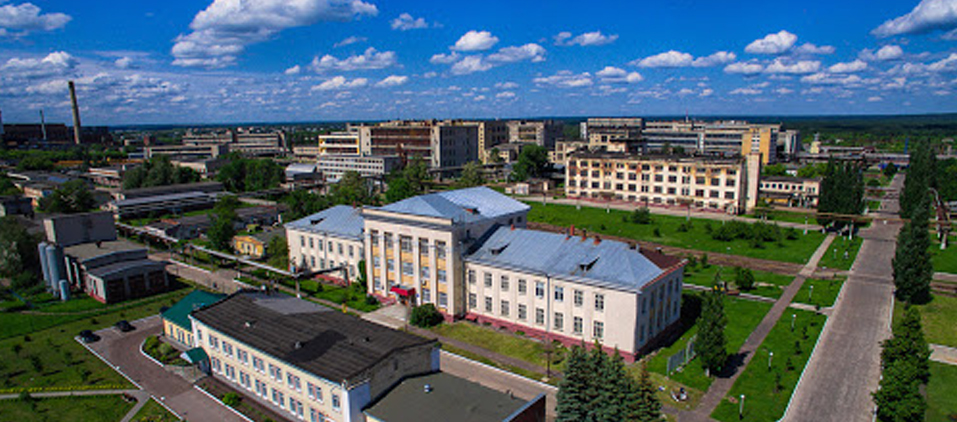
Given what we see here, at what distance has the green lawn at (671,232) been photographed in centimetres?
8001

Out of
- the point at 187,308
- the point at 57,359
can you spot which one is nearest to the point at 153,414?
the point at 187,308

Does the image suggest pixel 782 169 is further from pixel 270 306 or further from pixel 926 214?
pixel 270 306

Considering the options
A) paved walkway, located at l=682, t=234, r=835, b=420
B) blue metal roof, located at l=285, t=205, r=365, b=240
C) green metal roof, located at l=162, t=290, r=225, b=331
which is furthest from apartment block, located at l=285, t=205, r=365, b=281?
paved walkway, located at l=682, t=234, r=835, b=420

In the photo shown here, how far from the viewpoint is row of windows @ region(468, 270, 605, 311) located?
44894 millimetres

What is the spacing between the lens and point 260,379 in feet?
128

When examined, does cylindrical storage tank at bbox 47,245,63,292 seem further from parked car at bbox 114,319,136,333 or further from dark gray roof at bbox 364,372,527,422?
dark gray roof at bbox 364,372,527,422

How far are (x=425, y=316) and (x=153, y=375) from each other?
23.3 meters

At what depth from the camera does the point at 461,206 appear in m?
59.3

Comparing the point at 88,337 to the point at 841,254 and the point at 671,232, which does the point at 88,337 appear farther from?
the point at 841,254

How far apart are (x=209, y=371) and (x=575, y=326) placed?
3089cm

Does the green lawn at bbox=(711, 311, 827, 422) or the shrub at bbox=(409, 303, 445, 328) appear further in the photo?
the shrub at bbox=(409, 303, 445, 328)

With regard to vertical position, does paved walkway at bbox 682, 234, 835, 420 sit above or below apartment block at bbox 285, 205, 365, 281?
below

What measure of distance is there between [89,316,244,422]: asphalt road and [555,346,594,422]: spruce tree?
22.4m

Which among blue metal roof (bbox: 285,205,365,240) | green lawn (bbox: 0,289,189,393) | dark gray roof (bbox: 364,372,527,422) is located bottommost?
green lawn (bbox: 0,289,189,393)
